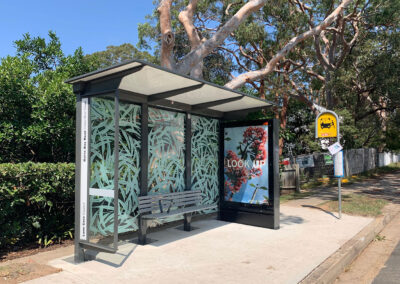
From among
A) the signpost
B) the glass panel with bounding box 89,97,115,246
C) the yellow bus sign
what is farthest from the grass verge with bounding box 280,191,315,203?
the glass panel with bounding box 89,97,115,246

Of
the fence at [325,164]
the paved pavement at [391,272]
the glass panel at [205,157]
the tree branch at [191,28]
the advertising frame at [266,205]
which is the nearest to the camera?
the paved pavement at [391,272]

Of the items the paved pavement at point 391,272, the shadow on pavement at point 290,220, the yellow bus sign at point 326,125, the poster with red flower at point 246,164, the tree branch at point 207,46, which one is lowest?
the paved pavement at point 391,272

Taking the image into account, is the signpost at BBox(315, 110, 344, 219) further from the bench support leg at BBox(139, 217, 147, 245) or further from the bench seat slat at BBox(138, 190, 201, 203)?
the bench support leg at BBox(139, 217, 147, 245)

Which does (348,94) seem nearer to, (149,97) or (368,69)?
(368,69)

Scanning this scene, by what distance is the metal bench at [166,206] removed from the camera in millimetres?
5879

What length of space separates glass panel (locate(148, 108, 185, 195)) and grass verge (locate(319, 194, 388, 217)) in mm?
5083

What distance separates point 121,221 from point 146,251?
771mm

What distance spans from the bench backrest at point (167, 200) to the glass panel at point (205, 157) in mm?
468

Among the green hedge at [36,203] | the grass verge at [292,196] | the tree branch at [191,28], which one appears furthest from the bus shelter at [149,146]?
the grass verge at [292,196]

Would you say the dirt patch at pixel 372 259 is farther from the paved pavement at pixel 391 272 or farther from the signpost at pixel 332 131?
the signpost at pixel 332 131

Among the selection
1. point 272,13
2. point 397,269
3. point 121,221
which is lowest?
point 397,269

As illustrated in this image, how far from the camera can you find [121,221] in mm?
5863

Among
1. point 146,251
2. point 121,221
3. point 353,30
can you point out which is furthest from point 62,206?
point 353,30

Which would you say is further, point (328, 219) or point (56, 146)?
point (328, 219)
